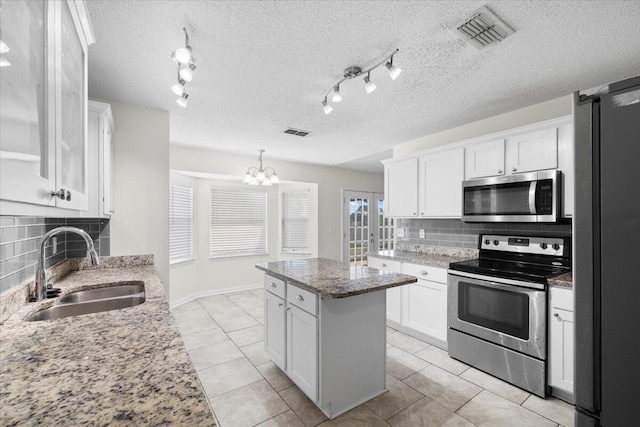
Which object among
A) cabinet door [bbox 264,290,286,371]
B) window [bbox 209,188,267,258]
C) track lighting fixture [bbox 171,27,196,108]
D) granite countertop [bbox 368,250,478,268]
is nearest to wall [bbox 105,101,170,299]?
track lighting fixture [bbox 171,27,196,108]

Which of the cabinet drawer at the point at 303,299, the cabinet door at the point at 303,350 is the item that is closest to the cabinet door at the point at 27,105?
the cabinet drawer at the point at 303,299

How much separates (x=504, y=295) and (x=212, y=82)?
2.99 m

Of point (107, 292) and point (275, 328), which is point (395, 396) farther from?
point (107, 292)

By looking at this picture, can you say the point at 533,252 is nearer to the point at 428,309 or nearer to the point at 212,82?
the point at 428,309

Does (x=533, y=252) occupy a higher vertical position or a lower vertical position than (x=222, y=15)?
lower

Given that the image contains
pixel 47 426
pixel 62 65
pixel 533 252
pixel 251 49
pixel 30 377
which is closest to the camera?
pixel 47 426

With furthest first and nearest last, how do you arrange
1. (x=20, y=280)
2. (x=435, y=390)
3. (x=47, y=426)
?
(x=435, y=390) < (x=20, y=280) < (x=47, y=426)

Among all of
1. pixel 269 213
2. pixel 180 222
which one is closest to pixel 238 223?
pixel 269 213

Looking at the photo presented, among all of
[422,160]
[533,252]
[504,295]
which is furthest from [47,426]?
[422,160]

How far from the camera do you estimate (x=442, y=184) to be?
128 inches

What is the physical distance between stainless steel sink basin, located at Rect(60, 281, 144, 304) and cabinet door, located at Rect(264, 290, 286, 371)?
996 mm

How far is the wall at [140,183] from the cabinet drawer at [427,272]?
2.64m

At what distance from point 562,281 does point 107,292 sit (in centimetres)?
328

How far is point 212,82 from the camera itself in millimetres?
2350
